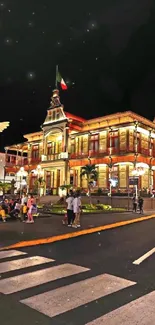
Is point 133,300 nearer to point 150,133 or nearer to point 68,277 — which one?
point 68,277

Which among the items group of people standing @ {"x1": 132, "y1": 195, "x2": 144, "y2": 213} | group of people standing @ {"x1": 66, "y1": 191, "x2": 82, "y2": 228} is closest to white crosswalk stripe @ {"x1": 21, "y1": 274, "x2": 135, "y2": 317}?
group of people standing @ {"x1": 66, "y1": 191, "x2": 82, "y2": 228}

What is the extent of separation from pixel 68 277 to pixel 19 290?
4.06 ft

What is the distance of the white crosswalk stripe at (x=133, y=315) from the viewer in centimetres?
394

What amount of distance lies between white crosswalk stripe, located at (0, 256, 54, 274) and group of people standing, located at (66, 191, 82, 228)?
6.06 metres

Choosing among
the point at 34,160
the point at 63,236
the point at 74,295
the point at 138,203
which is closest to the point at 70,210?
the point at 63,236

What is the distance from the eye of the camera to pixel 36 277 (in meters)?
6.04

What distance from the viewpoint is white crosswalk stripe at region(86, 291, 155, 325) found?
3941 millimetres

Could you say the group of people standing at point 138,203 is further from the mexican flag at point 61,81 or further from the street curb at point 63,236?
the mexican flag at point 61,81

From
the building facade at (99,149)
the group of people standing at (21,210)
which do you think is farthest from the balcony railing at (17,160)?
the group of people standing at (21,210)

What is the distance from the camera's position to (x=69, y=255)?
8484 mm

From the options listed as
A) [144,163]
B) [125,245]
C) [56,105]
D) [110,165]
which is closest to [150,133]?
[144,163]

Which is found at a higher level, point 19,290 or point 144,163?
point 144,163

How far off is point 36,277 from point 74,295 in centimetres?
137

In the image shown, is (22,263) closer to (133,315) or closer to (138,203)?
(133,315)
